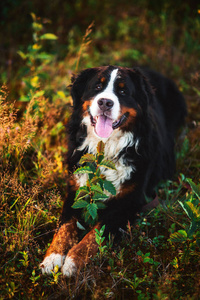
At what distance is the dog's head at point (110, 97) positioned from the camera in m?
2.37

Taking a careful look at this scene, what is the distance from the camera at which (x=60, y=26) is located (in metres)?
5.80

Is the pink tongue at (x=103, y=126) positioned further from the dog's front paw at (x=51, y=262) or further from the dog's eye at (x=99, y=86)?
the dog's front paw at (x=51, y=262)

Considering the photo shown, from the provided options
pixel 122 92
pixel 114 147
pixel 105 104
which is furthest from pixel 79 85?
pixel 114 147

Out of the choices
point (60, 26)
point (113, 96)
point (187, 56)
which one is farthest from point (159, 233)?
point (60, 26)

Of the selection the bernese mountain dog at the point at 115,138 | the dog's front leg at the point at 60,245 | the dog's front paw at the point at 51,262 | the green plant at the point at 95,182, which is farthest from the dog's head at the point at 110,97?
the dog's front paw at the point at 51,262

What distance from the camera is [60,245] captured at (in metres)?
2.13

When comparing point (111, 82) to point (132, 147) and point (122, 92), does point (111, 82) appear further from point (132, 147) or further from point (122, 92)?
point (132, 147)

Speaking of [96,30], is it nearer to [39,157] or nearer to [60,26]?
[60,26]

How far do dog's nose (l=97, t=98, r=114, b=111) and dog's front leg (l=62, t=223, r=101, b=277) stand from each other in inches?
39.6

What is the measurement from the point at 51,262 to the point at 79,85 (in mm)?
1624

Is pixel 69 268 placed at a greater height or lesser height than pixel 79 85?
lesser

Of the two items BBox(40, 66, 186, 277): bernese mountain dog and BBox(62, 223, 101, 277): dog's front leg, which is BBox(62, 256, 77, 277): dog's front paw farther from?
BBox(40, 66, 186, 277): bernese mountain dog

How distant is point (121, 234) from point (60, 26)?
4.87 m

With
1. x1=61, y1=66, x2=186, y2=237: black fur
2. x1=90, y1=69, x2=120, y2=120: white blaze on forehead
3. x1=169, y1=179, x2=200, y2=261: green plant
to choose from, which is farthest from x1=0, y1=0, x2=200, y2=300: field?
x1=90, y1=69, x2=120, y2=120: white blaze on forehead
